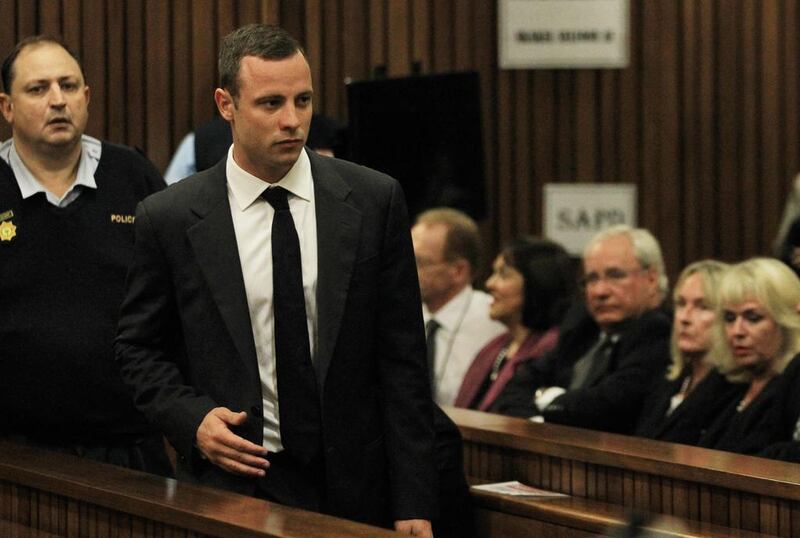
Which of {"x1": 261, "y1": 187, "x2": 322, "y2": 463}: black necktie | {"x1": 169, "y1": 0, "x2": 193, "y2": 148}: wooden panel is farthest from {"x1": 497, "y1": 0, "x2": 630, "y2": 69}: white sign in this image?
{"x1": 261, "y1": 187, "x2": 322, "y2": 463}: black necktie

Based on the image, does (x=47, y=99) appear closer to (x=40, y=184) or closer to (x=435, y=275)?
(x=40, y=184)

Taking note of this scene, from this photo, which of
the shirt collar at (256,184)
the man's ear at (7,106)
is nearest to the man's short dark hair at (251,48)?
the shirt collar at (256,184)

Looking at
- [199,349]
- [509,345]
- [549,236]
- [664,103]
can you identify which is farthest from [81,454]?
[664,103]

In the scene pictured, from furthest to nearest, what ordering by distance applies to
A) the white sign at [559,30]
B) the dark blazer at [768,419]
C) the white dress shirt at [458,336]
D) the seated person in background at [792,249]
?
the white sign at [559,30]
the white dress shirt at [458,336]
the seated person in background at [792,249]
the dark blazer at [768,419]

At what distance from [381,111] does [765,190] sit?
6.84ft

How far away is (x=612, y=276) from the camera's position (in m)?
4.49

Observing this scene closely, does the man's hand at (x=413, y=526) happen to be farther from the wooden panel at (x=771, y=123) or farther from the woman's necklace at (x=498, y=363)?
the wooden panel at (x=771, y=123)

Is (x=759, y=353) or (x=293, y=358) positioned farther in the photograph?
(x=759, y=353)

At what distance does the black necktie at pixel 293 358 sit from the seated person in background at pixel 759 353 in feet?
4.76

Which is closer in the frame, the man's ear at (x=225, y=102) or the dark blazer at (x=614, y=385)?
the man's ear at (x=225, y=102)

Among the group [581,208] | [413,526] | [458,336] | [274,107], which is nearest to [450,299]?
[458,336]

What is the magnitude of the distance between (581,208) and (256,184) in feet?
13.1

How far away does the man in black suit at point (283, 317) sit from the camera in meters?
2.36

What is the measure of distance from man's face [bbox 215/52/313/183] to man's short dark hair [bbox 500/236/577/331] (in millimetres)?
2465
